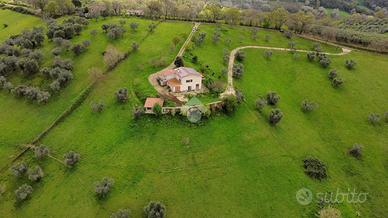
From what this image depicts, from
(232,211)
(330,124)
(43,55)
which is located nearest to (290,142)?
(330,124)

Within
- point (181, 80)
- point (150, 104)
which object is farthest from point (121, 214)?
point (181, 80)

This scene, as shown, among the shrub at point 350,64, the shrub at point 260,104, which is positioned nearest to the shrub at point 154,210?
the shrub at point 260,104

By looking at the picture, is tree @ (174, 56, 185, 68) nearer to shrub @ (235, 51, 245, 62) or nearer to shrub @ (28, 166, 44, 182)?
A: shrub @ (235, 51, 245, 62)

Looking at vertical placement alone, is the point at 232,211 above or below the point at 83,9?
below

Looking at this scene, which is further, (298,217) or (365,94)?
(365,94)

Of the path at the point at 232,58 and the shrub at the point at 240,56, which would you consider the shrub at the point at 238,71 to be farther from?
the shrub at the point at 240,56

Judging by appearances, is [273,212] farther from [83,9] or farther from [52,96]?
[83,9]

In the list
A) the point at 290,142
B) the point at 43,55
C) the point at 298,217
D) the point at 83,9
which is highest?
the point at 83,9
